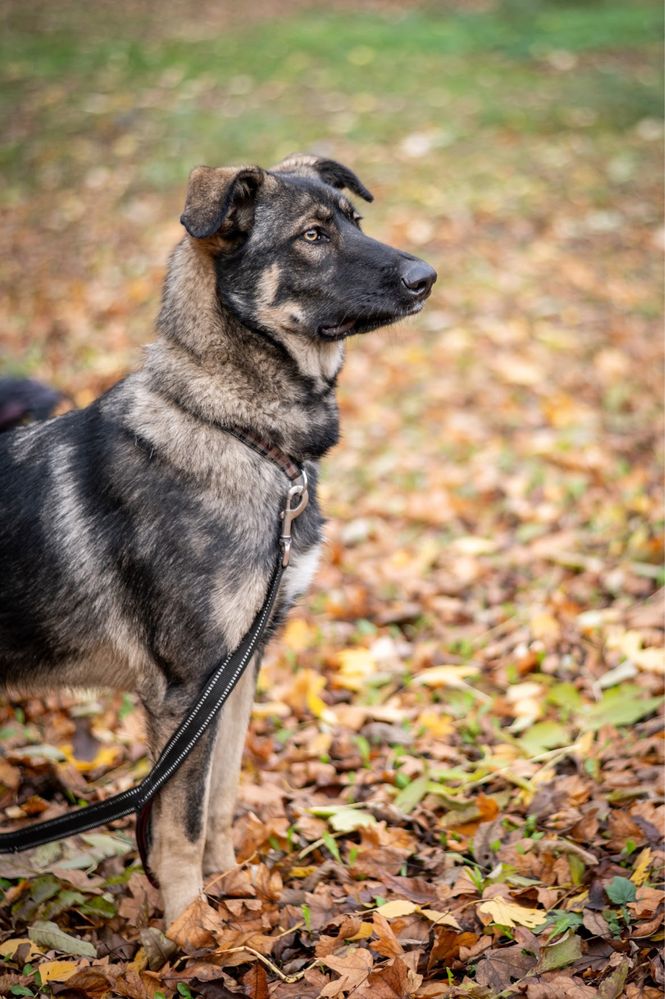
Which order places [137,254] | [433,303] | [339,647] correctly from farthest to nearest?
[137,254]
[433,303]
[339,647]

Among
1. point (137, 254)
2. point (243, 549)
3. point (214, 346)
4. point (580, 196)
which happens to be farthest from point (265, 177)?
point (580, 196)

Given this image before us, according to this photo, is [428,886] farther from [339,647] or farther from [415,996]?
[339,647]

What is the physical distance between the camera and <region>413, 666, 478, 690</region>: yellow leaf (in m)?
4.27

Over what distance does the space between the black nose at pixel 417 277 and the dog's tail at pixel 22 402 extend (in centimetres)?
178

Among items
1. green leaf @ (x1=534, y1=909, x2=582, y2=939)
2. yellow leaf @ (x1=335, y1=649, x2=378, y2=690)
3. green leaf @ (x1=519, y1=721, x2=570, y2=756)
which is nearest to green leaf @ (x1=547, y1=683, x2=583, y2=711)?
green leaf @ (x1=519, y1=721, x2=570, y2=756)

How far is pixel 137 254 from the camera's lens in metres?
9.31

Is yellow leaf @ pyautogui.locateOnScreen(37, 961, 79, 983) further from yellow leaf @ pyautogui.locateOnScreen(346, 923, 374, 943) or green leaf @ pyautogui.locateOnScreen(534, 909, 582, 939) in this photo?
green leaf @ pyautogui.locateOnScreen(534, 909, 582, 939)

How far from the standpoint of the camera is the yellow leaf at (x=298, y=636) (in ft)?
15.6

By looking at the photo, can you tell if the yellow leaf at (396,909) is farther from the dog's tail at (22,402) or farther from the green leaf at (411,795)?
the dog's tail at (22,402)

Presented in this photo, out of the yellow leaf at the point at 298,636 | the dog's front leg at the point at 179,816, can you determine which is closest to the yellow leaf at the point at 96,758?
the dog's front leg at the point at 179,816

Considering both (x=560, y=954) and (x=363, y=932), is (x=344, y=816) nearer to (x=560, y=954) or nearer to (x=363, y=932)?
(x=363, y=932)

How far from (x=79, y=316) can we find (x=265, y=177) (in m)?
5.73

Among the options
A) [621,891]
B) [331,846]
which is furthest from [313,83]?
[621,891]

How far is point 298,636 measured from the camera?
15.7 feet
